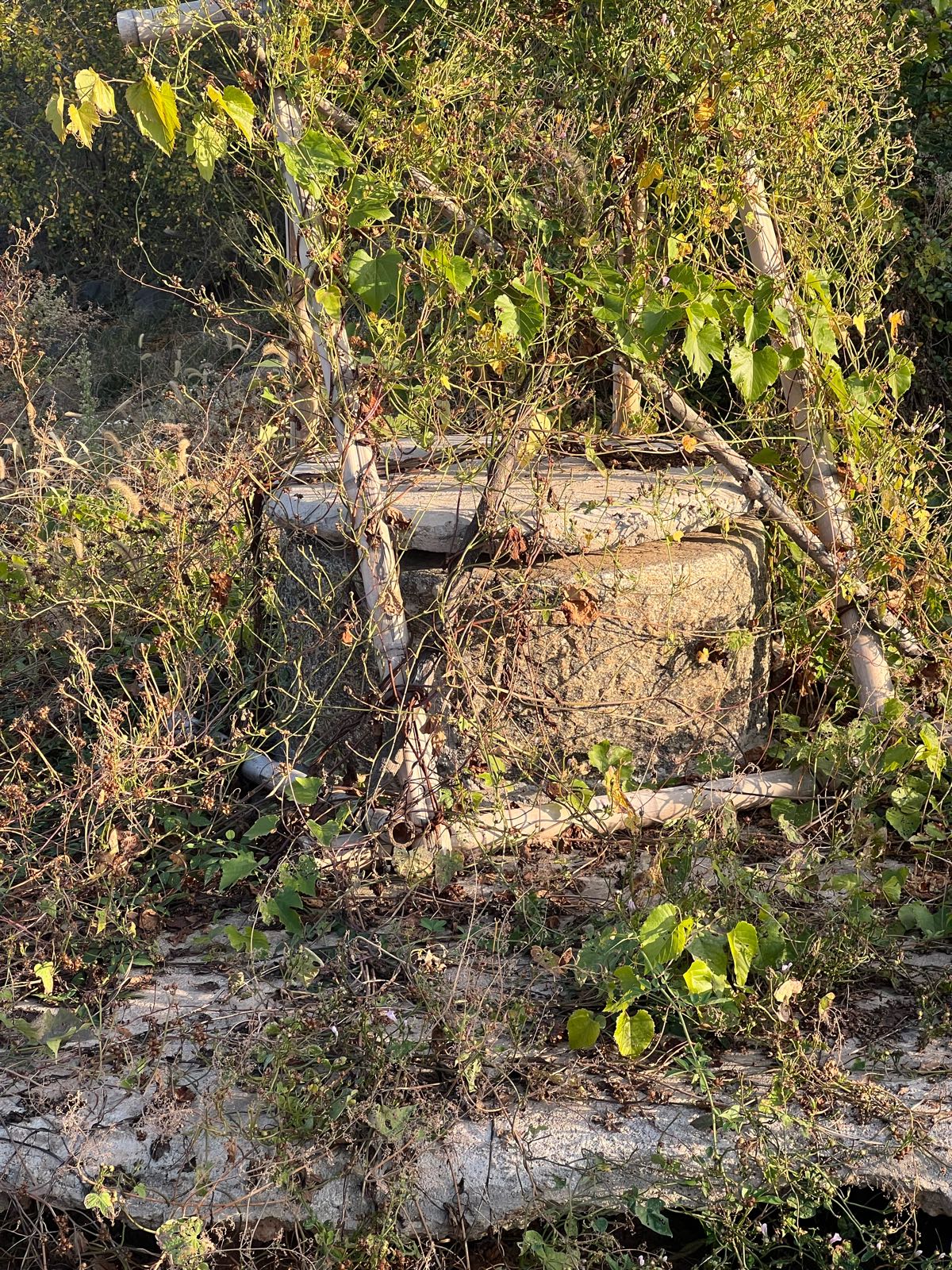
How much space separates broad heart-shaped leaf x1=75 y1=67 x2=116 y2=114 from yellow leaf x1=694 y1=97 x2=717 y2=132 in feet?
5.20

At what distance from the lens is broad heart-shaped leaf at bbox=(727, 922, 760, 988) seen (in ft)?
8.52

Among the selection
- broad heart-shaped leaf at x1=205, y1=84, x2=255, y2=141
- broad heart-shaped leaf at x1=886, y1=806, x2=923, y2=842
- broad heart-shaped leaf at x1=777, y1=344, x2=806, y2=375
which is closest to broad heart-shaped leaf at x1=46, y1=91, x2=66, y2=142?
broad heart-shaped leaf at x1=205, y1=84, x2=255, y2=141

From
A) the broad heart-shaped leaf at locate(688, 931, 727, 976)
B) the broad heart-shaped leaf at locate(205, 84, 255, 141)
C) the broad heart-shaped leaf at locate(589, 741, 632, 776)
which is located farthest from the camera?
the broad heart-shaped leaf at locate(589, 741, 632, 776)

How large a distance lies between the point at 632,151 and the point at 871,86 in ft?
2.60

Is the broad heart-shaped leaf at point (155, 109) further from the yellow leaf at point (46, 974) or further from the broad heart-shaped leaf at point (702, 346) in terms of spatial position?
the yellow leaf at point (46, 974)

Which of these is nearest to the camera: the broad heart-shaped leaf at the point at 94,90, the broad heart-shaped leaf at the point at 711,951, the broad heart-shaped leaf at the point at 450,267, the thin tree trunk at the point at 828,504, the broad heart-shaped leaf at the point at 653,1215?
the broad heart-shaped leaf at the point at 653,1215

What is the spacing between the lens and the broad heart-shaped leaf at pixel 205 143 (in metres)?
2.94

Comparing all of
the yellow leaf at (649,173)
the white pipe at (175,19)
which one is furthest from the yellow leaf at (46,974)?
the yellow leaf at (649,173)

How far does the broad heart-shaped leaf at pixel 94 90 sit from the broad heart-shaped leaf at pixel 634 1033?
217cm

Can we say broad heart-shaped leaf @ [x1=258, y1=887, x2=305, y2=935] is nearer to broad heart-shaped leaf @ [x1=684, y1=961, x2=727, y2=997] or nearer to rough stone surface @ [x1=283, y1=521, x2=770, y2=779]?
rough stone surface @ [x1=283, y1=521, x2=770, y2=779]

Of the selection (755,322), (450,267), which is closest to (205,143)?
(450,267)

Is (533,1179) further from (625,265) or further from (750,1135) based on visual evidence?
(625,265)

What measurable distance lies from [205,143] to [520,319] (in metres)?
0.88

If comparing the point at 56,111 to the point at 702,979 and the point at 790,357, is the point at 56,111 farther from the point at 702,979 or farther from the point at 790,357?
the point at 702,979
